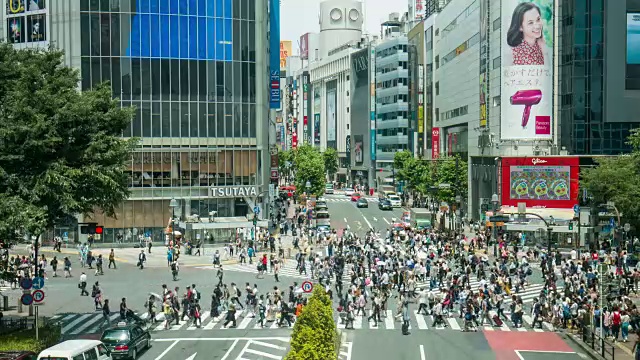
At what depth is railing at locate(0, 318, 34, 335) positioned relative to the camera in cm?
3567

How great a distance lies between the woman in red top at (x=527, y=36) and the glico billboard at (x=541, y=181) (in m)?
10.1

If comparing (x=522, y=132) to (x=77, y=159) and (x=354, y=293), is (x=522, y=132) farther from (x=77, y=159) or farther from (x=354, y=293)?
(x=77, y=159)

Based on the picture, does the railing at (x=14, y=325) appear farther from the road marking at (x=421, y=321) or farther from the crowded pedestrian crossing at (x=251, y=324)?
the road marking at (x=421, y=321)

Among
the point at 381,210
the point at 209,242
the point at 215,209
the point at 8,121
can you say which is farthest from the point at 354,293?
the point at 381,210

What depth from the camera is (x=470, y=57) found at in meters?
106

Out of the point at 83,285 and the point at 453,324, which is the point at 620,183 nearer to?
the point at 453,324

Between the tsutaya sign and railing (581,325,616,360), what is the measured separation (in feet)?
163

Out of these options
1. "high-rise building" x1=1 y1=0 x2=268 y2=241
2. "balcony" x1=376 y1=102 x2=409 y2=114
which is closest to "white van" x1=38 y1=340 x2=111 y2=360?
"high-rise building" x1=1 y1=0 x2=268 y2=241

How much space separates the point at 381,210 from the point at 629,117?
43.5 meters

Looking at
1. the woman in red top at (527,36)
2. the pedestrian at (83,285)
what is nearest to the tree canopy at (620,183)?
the woman in red top at (527,36)

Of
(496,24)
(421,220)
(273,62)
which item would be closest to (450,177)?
(421,220)

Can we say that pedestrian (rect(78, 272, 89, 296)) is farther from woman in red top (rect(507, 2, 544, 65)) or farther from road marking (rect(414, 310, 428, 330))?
woman in red top (rect(507, 2, 544, 65))

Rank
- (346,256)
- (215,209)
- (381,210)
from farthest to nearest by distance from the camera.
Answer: (381,210) → (215,209) → (346,256)

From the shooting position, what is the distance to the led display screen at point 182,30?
263 ft
